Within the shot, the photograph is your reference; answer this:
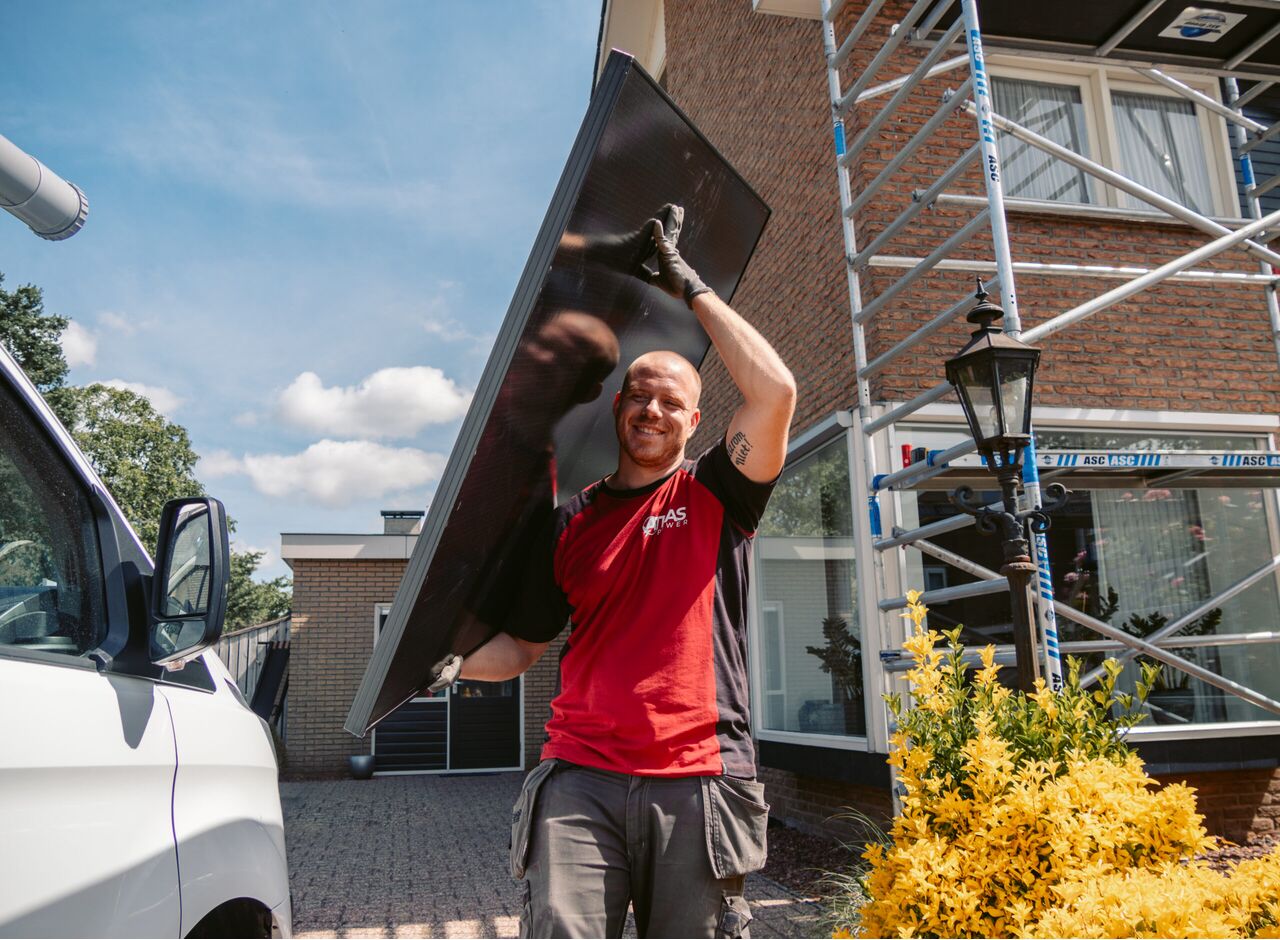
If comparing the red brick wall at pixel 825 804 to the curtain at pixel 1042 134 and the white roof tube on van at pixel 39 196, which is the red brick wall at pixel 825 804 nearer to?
the curtain at pixel 1042 134

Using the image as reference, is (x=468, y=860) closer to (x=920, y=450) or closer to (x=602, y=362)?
(x=920, y=450)

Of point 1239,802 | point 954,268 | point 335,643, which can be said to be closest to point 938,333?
A: point 954,268

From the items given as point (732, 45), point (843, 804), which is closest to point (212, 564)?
point (843, 804)

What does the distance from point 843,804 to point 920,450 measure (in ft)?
9.95

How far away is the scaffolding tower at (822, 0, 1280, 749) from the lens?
5273 mm

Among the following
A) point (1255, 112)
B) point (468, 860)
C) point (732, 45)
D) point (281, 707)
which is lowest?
point (468, 860)

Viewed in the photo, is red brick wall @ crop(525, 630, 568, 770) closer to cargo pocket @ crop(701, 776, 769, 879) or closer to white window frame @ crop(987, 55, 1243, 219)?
white window frame @ crop(987, 55, 1243, 219)

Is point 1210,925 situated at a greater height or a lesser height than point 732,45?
lesser

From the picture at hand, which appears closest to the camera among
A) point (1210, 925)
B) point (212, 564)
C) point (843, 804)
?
point (1210, 925)

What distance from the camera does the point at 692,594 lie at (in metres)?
2.20

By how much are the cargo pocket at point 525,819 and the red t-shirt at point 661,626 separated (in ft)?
0.16

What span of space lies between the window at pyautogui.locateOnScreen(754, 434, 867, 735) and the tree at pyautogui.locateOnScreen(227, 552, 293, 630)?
43.0 m

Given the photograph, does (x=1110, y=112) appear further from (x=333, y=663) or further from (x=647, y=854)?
(x=333, y=663)

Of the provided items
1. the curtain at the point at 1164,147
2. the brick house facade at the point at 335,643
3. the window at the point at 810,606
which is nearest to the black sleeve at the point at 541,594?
the window at the point at 810,606
